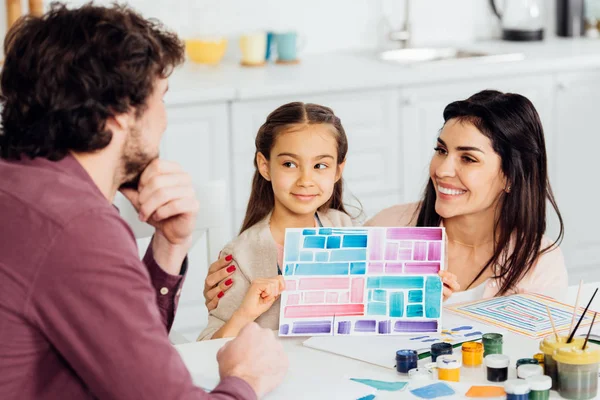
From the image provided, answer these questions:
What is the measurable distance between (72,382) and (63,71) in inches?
16.4

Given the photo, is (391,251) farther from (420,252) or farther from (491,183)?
(491,183)

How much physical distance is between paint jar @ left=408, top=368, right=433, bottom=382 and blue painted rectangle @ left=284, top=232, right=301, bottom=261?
0.38 m

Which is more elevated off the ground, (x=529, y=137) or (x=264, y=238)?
(x=529, y=137)

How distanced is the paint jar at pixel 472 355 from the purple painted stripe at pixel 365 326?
0.21 m

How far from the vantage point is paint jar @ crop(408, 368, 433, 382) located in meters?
1.65

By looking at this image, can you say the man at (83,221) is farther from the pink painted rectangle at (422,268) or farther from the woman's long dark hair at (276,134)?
the woman's long dark hair at (276,134)

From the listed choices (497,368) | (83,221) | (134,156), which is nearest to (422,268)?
(497,368)

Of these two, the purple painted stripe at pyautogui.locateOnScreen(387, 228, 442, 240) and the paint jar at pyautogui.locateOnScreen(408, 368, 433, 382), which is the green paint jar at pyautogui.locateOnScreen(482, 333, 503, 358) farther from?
the purple painted stripe at pyautogui.locateOnScreen(387, 228, 442, 240)

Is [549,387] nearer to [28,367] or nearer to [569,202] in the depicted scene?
[28,367]

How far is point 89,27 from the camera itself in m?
1.42

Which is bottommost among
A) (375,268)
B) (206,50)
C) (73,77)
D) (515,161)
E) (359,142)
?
(359,142)

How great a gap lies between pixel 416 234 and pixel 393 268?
0.26 ft

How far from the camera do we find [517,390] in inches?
60.7

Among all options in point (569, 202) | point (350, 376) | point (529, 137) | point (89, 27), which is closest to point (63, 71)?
point (89, 27)
